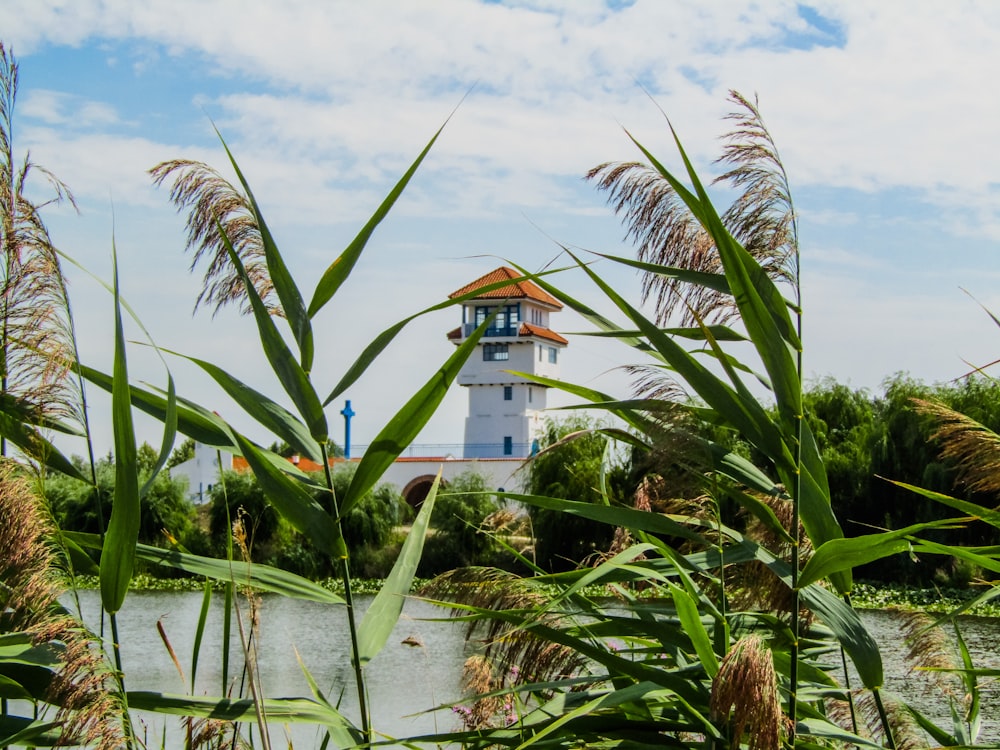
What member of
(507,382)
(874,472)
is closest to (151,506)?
(874,472)

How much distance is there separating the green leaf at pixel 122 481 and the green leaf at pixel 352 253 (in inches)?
13.9

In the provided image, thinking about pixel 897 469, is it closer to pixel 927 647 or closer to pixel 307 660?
pixel 307 660

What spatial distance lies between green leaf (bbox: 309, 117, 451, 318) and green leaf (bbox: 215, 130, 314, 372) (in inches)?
1.1

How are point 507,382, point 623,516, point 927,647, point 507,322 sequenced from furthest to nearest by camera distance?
1. point 507,382
2. point 507,322
3. point 927,647
4. point 623,516

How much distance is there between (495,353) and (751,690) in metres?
43.7

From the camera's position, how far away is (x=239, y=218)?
1.88 meters

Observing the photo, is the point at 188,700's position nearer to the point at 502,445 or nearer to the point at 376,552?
the point at 376,552

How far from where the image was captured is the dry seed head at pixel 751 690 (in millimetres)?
1231

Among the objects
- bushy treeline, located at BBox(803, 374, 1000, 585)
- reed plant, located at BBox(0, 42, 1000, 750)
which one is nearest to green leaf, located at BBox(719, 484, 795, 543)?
reed plant, located at BBox(0, 42, 1000, 750)

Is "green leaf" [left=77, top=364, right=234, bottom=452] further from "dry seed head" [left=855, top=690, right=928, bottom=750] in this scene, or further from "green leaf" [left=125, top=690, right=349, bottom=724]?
"dry seed head" [left=855, top=690, right=928, bottom=750]

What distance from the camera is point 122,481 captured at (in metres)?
1.55

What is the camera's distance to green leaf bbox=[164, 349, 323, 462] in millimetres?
1787

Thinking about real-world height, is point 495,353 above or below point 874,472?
above

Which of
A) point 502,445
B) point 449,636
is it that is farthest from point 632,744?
point 502,445
